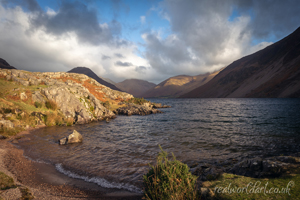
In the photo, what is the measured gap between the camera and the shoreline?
6.53 metres

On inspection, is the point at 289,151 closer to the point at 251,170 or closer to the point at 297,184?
the point at 251,170

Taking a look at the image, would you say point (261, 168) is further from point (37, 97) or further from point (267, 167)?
point (37, 97)

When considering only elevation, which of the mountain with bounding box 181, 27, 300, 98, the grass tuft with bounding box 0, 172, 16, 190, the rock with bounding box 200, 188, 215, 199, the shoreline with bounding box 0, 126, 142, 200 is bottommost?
the shoreline with bounding box 0, 126, 142, 200

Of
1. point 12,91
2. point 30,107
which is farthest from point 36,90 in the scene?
point 30,107

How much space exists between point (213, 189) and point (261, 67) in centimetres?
23276

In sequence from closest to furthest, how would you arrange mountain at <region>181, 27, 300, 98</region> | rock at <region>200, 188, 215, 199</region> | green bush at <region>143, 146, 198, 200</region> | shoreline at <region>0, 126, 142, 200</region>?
1. green bush at <region>143, 146, 198, 200</region>
2. rock at <region>200, 188, 215, 199</region>
3. shoreline at <region>0, 126, 142, 200</region>
4. mountain at <region>181, 27, 300, 98</region>

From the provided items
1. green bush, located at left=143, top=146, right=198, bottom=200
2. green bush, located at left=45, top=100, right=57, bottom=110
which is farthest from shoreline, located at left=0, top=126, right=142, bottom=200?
green bush, located at left=45, top=100, right=57, bottom=110

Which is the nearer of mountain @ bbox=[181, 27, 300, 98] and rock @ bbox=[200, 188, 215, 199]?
rock @ bbox=[200, 188, 215, 199]

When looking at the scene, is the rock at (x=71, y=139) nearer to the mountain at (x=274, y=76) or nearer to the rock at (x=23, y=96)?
the rock at (x=23, y=96)

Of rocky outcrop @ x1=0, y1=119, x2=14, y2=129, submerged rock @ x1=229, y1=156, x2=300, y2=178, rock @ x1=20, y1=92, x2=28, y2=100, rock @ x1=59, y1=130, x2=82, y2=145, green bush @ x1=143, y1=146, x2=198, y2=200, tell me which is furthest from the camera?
rock @ x1=20, y1=92, x2=28, y2=100

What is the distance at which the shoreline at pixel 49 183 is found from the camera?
6.53 m

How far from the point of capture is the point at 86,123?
26.8 meters

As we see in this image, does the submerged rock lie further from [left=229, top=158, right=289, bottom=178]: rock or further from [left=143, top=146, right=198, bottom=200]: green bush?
[left=143, top=146, right=198, bottom=200]: green bush

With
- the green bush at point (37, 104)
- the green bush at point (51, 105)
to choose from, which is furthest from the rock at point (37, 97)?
the green bush at point (37, 104)
